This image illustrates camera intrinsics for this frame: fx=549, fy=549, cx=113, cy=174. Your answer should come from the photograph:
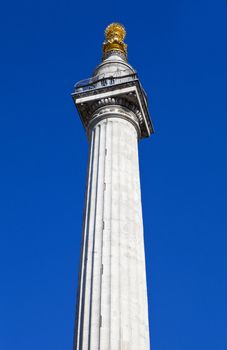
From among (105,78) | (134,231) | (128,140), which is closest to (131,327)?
(134,231)

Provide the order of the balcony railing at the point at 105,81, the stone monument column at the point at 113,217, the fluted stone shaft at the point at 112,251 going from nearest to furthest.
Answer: the fluted stone shaft at the point at 112,251 → the stone monument column at the point at 113,217 → the balcony railing at the point at 105,81

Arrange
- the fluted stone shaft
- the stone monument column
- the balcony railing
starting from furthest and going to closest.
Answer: the balcony railing, the stone monument column, the fluted stone shaft

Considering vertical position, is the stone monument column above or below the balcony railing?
below

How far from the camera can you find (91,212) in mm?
25359

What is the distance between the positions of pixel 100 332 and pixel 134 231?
5562mm

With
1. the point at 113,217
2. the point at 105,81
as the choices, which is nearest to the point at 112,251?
the point at 113,217

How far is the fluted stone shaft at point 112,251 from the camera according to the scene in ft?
68.3

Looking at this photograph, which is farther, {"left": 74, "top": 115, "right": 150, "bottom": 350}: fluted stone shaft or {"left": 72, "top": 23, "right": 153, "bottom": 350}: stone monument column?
{"left": 72, "top": 23, "right": 153, "bottom": 350}: stone monument column

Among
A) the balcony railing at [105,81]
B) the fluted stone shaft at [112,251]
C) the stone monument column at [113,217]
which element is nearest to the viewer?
the fluted stone shaft at [112,251]

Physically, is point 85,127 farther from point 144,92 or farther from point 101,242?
point 101,242

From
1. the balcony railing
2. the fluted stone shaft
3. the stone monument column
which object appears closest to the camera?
the fluted stone shaft

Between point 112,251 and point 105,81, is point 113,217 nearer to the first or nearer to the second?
point 112,251

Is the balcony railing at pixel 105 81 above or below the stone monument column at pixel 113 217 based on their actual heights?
above

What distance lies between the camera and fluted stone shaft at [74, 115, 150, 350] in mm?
Result: 20812
